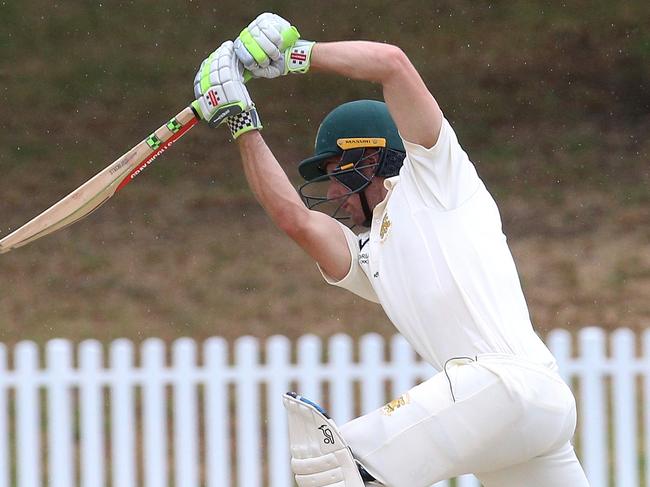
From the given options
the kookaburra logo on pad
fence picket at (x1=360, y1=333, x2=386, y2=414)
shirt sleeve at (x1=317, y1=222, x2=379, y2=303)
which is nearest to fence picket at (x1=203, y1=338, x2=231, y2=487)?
fence picket at (x1=360, y1=333, x2=386, y2=414)

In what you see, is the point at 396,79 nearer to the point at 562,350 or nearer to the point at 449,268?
the point at 449,268

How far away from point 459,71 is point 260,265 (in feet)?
11.7

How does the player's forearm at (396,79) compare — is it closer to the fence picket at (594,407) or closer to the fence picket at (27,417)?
the fence picket at (594,407)

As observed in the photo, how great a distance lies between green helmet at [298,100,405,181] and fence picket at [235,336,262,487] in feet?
6.36

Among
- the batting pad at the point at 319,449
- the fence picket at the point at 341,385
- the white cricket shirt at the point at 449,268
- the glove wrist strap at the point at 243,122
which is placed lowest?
the batting pad at the point at 319,449

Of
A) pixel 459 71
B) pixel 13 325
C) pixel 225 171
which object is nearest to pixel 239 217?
pixel 225 171

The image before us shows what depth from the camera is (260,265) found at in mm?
8836

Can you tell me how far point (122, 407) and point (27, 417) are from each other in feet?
1.33

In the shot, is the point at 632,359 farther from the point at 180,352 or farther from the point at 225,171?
the point at 225,171

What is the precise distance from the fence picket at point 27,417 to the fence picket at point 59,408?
0.06 meters

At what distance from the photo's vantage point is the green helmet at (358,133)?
3.27m

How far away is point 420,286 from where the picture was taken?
114 inches

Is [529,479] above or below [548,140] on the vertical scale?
below

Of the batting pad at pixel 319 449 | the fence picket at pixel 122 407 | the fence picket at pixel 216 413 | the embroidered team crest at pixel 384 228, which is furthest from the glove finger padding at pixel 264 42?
the fence picket at pixel 122 407
